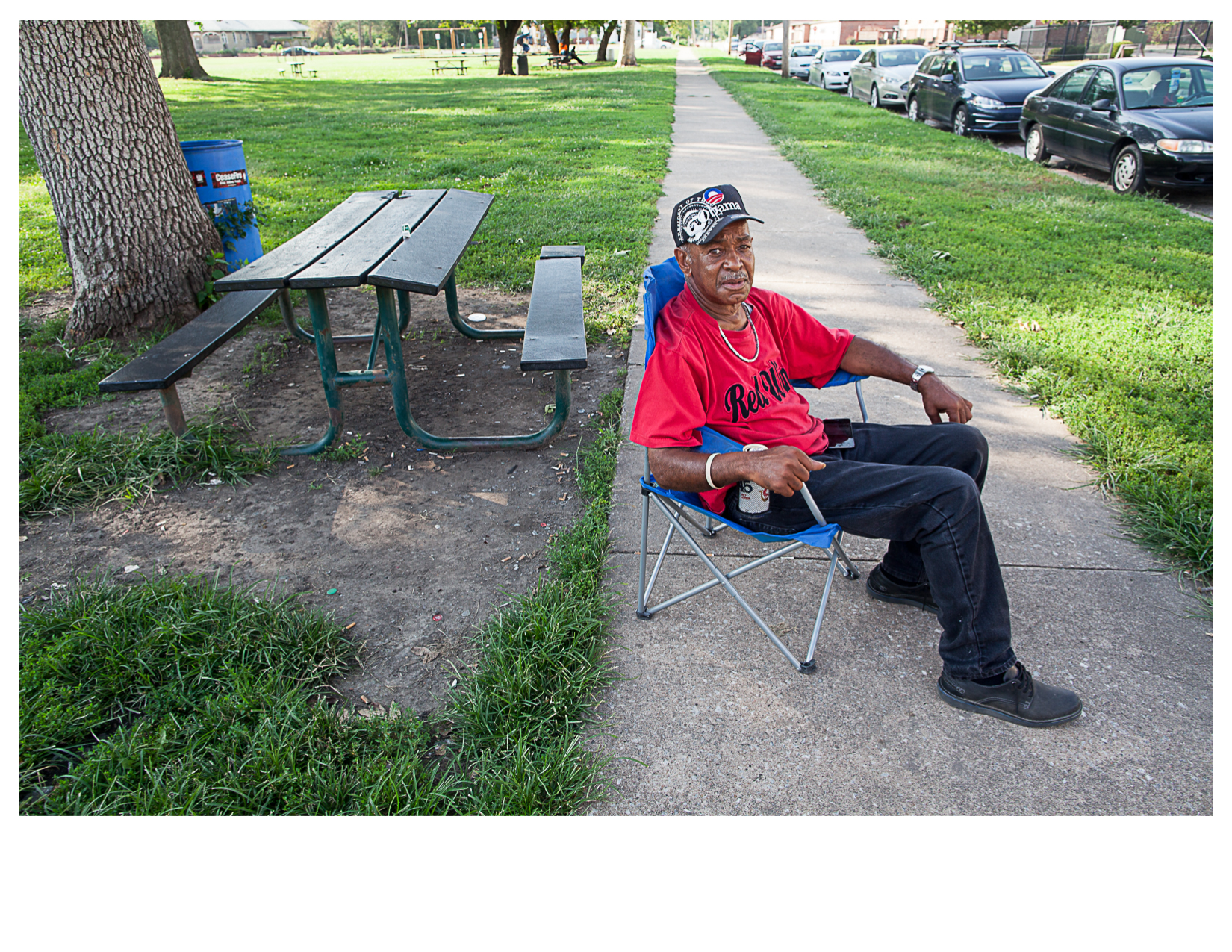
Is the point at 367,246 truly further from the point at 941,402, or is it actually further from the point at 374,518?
the point at 941,402

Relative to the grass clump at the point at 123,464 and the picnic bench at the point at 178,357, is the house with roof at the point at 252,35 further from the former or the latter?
the grass clump at the point at 123,464

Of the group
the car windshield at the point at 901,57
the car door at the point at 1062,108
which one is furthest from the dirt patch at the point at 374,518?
the car windshield at the point at 901,57

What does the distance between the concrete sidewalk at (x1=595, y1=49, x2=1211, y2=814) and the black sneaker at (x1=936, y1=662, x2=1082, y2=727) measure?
41mm

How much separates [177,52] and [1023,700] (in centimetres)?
2912

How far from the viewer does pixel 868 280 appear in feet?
21.8

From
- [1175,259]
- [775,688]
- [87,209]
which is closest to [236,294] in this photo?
[87,209]

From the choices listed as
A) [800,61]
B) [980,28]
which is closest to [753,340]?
[800,61]

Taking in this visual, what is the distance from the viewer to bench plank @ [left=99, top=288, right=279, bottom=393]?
3.51 metres

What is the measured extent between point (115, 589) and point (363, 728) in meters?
1.26

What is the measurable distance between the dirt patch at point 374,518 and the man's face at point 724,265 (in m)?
1.30

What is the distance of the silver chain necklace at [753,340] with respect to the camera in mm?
2631

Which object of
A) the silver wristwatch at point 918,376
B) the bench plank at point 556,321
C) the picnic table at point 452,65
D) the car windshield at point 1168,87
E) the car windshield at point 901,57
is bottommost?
the bench plank at point 556,321

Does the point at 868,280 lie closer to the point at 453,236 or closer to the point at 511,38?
the point at 453,236

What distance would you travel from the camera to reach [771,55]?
4072 cm
